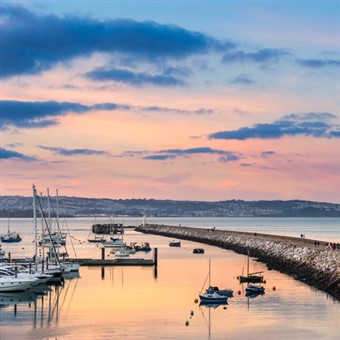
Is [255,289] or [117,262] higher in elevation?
[117,262]

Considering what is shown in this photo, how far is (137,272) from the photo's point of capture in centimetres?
8669

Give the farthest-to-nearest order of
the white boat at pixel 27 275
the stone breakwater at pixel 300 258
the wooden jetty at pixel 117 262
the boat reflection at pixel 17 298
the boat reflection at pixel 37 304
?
the wooden jetty at pixel 117 262 → the stone breakwater at pixel 300 258 → the white boat at pixel 27 275 → the boat reflection at pixel 17 298 → the boat reflection at pixel 37 304

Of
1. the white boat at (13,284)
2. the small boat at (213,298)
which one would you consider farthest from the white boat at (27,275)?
the small boat at (213,298)

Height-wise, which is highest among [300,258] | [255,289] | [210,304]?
[300,258]

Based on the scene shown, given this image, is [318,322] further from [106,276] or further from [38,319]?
[106,276]

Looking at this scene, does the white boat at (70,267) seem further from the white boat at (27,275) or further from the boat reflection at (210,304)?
the boat reflection at (210,304)

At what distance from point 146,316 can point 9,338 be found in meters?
11.2

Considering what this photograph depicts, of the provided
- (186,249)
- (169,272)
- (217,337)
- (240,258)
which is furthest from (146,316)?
(186,249)

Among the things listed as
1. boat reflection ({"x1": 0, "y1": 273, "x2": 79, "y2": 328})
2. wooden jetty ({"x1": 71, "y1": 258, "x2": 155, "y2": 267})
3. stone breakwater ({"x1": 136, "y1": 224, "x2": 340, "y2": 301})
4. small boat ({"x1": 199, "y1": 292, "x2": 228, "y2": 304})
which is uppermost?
stone breakwater ({"x1": 136, "y1": 224, "x2": 340, "y2": 301})

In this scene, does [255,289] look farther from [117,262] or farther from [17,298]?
[117,262]

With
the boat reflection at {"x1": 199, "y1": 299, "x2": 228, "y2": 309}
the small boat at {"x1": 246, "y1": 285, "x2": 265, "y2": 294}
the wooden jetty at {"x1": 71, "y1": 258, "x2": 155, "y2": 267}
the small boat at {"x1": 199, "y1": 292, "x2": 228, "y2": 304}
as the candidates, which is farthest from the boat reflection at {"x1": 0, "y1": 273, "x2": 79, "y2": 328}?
the wooden jetty at {"x1": 71, "y1": 258, "x2": 155, "y2": 267}

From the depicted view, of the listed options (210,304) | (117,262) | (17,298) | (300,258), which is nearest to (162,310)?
(210,304)

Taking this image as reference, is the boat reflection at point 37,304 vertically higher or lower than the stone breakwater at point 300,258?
lower

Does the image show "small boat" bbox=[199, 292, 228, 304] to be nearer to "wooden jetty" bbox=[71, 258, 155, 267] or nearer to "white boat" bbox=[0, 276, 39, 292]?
"white boat" bbox=[0, 276, 39, 292]
